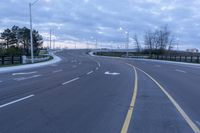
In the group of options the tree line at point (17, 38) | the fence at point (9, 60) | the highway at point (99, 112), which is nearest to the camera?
the highway at point (99, 112)

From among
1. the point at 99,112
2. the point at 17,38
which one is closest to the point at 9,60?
the point at 99,112

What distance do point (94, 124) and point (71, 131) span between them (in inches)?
37.1

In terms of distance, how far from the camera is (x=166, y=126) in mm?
8805

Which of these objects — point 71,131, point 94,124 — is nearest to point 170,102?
point 94,124

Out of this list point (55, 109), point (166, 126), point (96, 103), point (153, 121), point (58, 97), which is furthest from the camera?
point (58, 97)

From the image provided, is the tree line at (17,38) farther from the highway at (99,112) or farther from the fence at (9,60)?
the highway at (99,112)

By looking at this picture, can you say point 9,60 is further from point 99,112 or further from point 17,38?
point 17,38

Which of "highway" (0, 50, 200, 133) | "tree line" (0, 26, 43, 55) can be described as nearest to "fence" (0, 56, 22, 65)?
Result: "highway" (0, 50, 200, 133)

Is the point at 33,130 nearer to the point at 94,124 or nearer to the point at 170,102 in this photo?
the point at 94,124

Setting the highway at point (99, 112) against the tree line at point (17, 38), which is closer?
the highway at point (99, 112)

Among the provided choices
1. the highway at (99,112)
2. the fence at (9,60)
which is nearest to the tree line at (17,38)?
the fence at (9,60)

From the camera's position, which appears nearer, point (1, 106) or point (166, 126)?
point (166, 126)

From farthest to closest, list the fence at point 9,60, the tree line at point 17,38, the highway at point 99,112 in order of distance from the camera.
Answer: the tree line at point 17,38 → the fence at point 9,60 → the highway at point 99,112

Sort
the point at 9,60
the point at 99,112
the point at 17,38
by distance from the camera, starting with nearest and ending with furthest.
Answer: the point at 99,112 → the point at 9,60 → the point at 17,38
